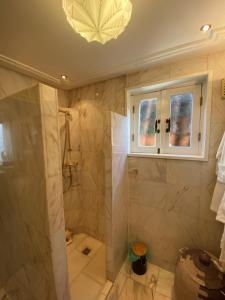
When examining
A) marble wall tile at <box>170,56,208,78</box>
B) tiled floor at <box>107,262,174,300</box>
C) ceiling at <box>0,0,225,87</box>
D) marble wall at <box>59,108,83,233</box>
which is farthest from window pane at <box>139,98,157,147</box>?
tiled floor at <box>107,262,174,300</box>

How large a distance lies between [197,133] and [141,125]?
64cm

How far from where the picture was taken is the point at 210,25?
980mm

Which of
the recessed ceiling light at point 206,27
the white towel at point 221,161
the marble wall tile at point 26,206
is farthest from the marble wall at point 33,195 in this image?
the white towel at point 221,161

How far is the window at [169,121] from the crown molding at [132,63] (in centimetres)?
31

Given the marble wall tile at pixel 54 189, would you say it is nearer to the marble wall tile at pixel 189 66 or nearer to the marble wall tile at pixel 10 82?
the marble wall tile at pixel 10 82

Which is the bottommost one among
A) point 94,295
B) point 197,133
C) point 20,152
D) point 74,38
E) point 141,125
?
point 94,295

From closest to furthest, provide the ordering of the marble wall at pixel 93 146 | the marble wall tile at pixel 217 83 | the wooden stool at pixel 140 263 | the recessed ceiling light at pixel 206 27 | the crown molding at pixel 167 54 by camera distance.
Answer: the recessed ceiling light at pixel 206 27 < the crown molding at pixel 167 54 < the marble wall tile at pixel 217 83 < the wooden stool at pixel 140 263 < the marble wall at pixel 93 146

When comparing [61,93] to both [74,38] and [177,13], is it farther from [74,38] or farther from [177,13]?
[177,13]

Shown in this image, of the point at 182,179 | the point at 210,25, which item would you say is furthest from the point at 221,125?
the point at 210,25

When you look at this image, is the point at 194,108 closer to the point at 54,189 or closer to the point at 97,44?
the point at 97,44

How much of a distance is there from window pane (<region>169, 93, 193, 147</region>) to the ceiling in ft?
1.60

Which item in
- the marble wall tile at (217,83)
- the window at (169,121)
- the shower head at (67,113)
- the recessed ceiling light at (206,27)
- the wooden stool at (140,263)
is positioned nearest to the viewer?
the recessed ceiling light at (206,27)

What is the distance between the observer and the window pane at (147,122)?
1706mm

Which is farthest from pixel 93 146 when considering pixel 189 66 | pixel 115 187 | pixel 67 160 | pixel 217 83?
pixel 217 83
